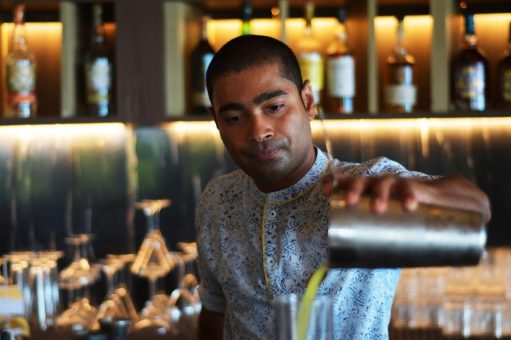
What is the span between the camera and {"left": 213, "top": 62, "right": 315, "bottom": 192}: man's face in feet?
4.46

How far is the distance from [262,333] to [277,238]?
5.6 inches

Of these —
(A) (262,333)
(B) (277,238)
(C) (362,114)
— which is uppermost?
(C) (362,114)

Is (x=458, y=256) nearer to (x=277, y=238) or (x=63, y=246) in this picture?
(x=277, y=238)

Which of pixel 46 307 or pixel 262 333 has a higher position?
pixel 262 333

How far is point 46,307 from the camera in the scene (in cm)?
267

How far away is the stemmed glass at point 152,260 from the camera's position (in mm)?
2562

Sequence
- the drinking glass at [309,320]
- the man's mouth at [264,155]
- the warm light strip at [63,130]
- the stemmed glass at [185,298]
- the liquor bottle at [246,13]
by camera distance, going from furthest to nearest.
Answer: the warm light strip at [63,130], the liquor bottle at [246,13], the stemmed glass at [185,298], the man's mouth at [264,155], the drinking glass at [309,320]

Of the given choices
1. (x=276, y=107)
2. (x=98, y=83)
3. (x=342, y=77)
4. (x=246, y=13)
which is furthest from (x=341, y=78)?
(x=276, y=107)

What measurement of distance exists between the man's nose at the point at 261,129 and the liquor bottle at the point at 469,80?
133cm

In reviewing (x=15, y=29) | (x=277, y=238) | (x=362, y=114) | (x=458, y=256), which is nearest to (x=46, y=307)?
(x=15, y=29)

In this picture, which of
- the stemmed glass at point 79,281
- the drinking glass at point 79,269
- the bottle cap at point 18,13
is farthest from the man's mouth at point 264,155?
the bottle cap at point 18,13

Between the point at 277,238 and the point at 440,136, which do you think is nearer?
the point at 277,238

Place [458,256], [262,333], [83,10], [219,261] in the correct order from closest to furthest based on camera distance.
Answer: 1. [458,256]
2. [262,333]
3. [219,261]
4. [83,10]

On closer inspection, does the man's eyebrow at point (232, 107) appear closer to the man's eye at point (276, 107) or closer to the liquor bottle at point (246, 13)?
the man's eye at point (276, 107)
